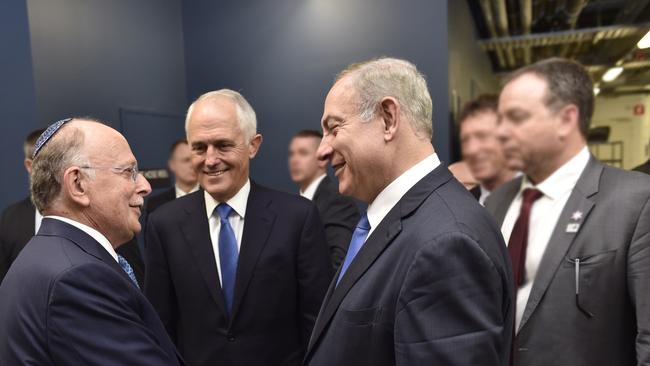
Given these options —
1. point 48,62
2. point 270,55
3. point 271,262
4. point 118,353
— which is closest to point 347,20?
point 270,55

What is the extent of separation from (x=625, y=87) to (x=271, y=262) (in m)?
4.26

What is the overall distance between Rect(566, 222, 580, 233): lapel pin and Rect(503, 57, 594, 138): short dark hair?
311 mm

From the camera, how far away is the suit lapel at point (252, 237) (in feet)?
4.82

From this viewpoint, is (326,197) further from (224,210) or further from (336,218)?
(224,210)

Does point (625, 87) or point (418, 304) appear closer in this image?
point (418, 304)

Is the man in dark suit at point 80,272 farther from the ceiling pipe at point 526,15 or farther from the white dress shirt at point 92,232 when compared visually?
the ceiling pipe at point 526,15

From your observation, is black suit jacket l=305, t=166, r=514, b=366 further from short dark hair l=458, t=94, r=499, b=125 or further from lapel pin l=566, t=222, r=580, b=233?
short dark hair l=458, t=94, r=499, b=125

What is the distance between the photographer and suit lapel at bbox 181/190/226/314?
147 cm

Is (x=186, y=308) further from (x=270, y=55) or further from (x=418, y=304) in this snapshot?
(x=270, y=55)

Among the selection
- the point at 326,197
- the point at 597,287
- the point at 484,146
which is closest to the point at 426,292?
the point at 597,287

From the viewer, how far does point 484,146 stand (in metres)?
2.13

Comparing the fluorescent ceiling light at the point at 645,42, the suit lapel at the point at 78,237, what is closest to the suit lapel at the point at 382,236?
the suit lapel at the point at 78,237

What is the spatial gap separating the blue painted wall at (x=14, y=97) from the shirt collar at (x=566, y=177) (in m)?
2.77

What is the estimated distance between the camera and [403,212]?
3.05 ft
